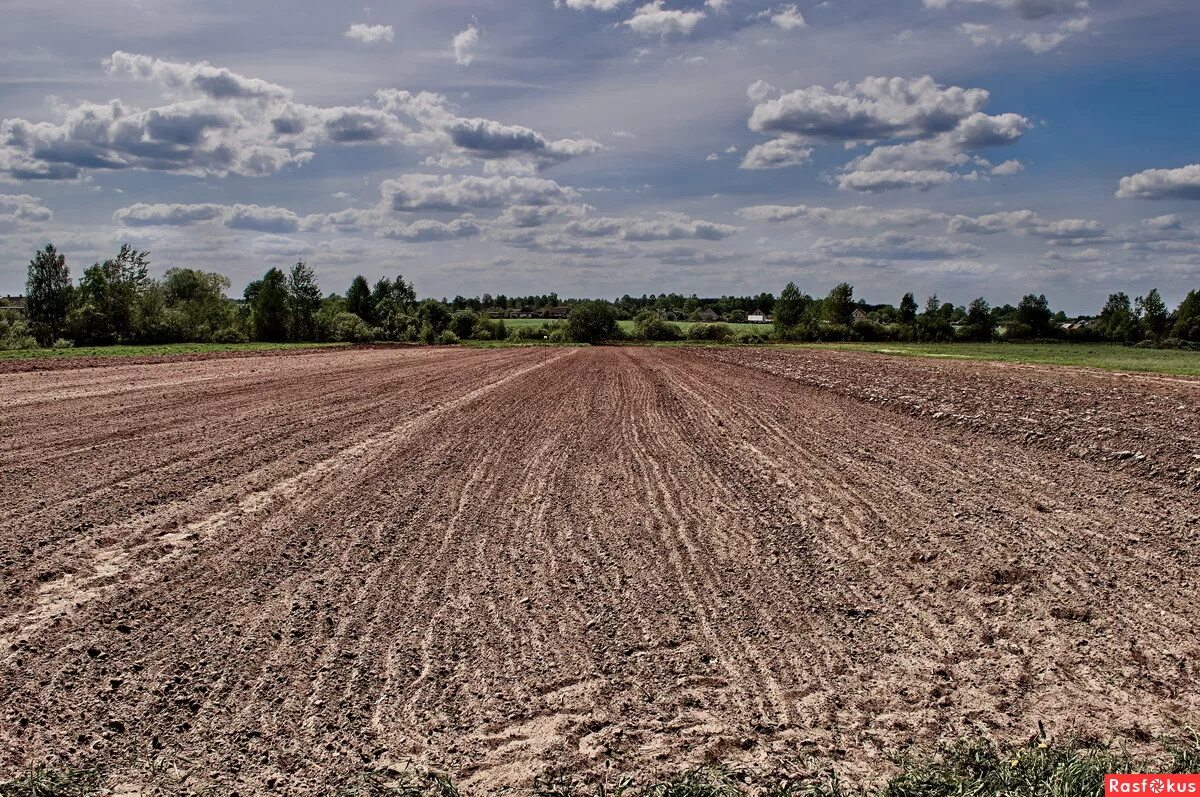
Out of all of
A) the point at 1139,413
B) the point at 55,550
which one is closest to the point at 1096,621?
the point at 55,550

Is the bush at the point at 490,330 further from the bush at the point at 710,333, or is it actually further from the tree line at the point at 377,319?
the bush at the point at 710,333

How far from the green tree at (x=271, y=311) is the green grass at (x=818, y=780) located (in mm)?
85226

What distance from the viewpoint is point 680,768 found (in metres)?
4.22

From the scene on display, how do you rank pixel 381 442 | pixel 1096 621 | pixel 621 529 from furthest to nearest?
pixel 381 442, pixel 621 529, pixel 1096 621

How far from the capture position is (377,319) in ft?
341

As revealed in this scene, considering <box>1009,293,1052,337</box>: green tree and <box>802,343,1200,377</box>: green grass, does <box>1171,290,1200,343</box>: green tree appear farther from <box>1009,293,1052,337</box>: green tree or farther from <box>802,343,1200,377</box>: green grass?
<box>802,343,1200,377</box>: green grass

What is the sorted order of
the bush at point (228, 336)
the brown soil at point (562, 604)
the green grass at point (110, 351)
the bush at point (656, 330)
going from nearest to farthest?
the brown soil at point (562, 604)
the green grass at point (110, 351)
the bush at point (228, 336)
the bush at point (656, 330)

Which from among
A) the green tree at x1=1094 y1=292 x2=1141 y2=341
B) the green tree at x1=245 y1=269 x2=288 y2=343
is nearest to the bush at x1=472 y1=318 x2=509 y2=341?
the green tree at x1=245 y1=269 x2=288 y2=343

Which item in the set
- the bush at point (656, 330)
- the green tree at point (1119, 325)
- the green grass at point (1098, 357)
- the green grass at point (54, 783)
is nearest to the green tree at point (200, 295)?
the bush at point (656, 330)

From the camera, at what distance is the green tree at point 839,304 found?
388ft

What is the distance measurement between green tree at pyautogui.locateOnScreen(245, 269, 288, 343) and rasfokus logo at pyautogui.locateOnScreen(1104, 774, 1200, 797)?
3437 inches

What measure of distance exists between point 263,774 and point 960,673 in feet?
14.8

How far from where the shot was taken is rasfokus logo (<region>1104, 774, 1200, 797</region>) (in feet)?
13.1

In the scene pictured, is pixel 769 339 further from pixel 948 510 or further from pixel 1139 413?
pixel 948 510
